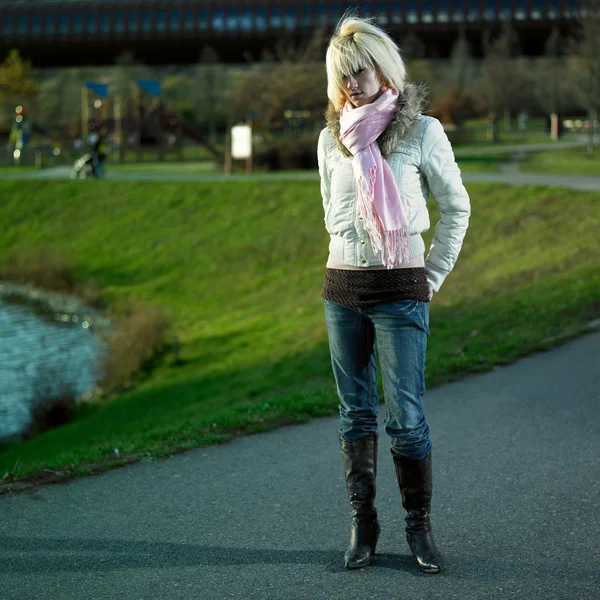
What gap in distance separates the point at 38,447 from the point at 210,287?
12.3 m

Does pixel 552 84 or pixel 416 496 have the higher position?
pixel 416 496

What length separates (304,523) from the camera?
201 inches

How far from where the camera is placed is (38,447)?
1252 centimetres

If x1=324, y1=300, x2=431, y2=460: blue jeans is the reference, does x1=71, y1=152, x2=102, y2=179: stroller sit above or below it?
below

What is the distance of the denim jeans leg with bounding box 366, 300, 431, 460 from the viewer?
4383mm

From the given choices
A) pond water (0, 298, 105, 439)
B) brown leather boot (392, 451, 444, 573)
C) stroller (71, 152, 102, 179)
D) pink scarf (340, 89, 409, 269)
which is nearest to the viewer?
pink scarf (340, 89, 409, 269)

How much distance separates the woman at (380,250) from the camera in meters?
4.26

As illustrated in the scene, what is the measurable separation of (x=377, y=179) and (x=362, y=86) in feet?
1.19

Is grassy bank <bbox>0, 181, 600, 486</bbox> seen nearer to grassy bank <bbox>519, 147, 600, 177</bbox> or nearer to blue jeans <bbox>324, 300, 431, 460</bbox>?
blue jeans <bbox>324, 300, 431, 460</bbox>

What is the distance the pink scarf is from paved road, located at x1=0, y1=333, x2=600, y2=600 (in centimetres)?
130

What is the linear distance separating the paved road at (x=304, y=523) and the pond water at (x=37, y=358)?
28.5 feet

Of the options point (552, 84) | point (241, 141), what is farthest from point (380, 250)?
point (552, 84)

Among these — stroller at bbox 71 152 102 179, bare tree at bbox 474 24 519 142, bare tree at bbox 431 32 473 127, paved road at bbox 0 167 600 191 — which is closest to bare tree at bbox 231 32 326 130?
paved road at bbox 0 167 600 191

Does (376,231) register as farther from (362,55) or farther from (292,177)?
(292,177)
